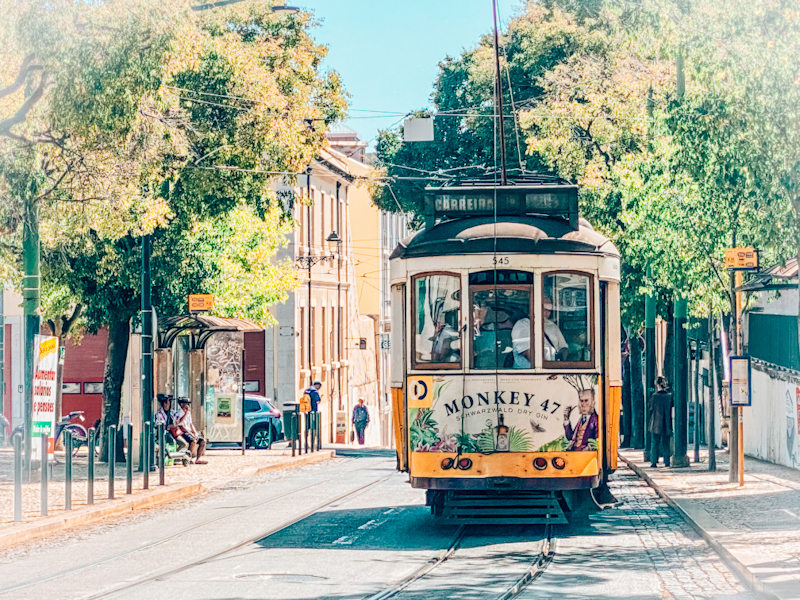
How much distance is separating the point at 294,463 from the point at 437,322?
15.6 meters

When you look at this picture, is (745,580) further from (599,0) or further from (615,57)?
(615,57)

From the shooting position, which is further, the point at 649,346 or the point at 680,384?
the point at 649,346

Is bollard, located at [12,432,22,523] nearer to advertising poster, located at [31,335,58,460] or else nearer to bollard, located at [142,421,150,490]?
advertising poster, located at [31,335,58,460]

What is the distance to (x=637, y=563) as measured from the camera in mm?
12508

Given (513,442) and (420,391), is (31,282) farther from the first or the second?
(513,442)

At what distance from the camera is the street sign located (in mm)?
18484

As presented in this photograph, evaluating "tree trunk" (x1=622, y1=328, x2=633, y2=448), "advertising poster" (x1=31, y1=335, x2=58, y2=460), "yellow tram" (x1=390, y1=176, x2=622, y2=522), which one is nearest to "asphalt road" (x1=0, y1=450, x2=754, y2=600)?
"yellow tram" (x1=390, y1=176, x2=622, y2=522)

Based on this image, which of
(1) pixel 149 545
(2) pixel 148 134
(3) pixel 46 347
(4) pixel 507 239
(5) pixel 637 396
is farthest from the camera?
(5) pixel 637 396

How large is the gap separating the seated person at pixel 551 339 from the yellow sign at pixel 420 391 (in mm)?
1285

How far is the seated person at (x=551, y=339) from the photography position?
14.5m

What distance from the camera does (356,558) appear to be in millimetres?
12859

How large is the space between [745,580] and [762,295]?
1964 centimetres

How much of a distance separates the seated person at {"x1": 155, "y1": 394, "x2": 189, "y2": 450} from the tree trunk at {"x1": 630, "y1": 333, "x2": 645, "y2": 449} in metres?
12.0

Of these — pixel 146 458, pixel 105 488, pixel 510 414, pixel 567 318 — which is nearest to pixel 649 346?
pixel 146 458
